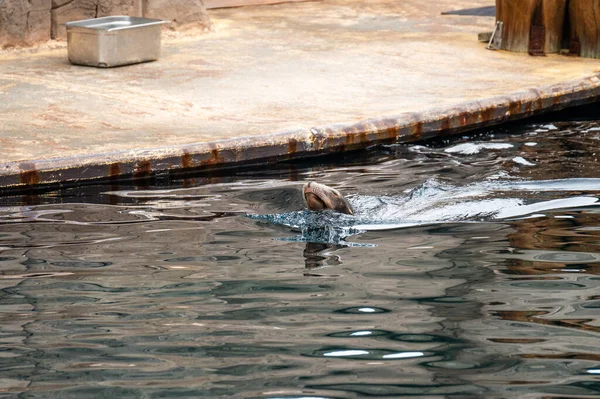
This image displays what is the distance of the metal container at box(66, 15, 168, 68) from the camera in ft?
31.2

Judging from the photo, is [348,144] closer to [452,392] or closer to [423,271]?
[423,271]

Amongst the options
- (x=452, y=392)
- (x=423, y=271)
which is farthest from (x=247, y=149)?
(x=452, y=392)

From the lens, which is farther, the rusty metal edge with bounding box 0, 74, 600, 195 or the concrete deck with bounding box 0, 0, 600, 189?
the concrete deck with bounding box 0, 0, 600, 189

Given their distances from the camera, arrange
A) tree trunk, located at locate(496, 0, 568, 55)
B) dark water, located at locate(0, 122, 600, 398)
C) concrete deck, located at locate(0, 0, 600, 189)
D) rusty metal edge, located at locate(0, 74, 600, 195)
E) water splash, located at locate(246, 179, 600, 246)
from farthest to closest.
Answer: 1. tree trunk, located at locate(496, 0, 568, 55)
2. concrete deck, located at locate(0, 0, 600, 189)
3. rusty metal edge, located at locate(0, 74, 600, 195)
4. water splash, located at locate(246, 179, 600, 246)
5. dark water, located at locate(0, 122, 600, 398)

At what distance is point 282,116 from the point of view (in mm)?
8117

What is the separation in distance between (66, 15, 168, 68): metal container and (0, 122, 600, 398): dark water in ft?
9.02

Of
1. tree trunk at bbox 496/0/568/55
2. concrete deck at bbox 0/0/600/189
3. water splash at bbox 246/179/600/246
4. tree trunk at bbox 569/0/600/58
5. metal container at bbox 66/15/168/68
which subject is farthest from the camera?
tree trunk at bbox 496/0/568/55

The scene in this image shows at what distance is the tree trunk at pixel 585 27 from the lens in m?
10.5

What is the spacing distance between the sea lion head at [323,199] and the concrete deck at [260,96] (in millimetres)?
1496

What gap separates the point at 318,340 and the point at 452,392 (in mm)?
629

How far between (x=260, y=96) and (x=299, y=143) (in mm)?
1240

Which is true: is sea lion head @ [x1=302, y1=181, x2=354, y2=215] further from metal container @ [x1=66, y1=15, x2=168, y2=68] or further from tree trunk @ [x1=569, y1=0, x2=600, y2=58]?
tree trunk @ [x1=569, y1=0, x2=600, y2=58]

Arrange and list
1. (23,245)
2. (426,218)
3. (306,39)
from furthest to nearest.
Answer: (306,39)
(426,218)
(23,245)

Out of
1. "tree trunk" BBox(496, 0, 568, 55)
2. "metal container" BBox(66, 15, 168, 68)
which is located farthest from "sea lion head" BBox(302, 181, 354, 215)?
"tree trunk" BBox(496, 0, 568, 55)
